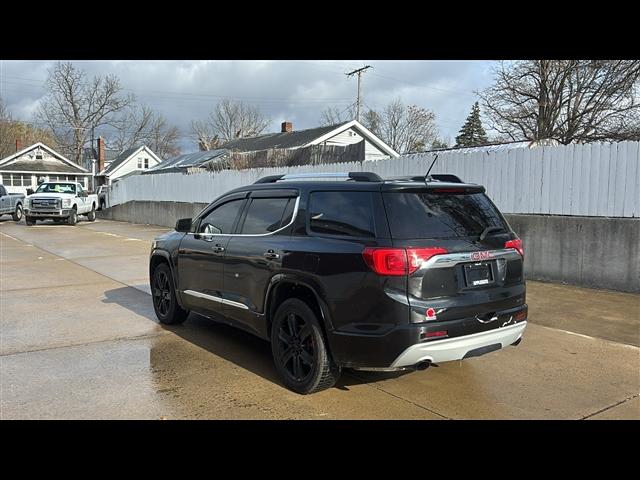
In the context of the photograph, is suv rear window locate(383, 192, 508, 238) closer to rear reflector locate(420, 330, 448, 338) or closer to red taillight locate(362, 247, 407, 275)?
red taillight locate(362, 247, 407, 275)

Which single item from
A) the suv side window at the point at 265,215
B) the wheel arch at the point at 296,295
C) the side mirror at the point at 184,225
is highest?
the suv side window at the point at 265,215

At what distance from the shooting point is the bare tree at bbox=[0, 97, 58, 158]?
6150 cm

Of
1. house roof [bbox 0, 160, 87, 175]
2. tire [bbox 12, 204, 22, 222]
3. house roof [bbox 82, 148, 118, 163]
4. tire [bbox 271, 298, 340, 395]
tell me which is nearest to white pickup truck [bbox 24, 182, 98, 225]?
tire [bbox 12, 204, 22, 222]

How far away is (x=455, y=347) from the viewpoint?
3.88 m

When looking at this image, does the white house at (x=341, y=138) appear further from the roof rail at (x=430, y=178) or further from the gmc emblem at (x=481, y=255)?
the gmc emblem at (x=481, y=255)

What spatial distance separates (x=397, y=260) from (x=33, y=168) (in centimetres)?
5499

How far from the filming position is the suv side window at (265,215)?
481 cm

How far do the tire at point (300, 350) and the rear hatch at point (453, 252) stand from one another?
85 centimetres

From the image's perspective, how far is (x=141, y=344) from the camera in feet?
18.9

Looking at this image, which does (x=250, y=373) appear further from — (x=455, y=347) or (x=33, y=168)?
(x=33, y=168)

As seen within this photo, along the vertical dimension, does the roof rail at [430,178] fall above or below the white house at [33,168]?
below

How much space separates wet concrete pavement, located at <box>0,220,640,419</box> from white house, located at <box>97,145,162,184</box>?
5182cm

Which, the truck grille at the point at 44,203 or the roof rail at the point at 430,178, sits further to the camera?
the truck grille at the point at 44,203

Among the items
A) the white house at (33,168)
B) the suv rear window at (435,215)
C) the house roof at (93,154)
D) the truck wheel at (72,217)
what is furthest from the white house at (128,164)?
the suv rear window at (435,215)
